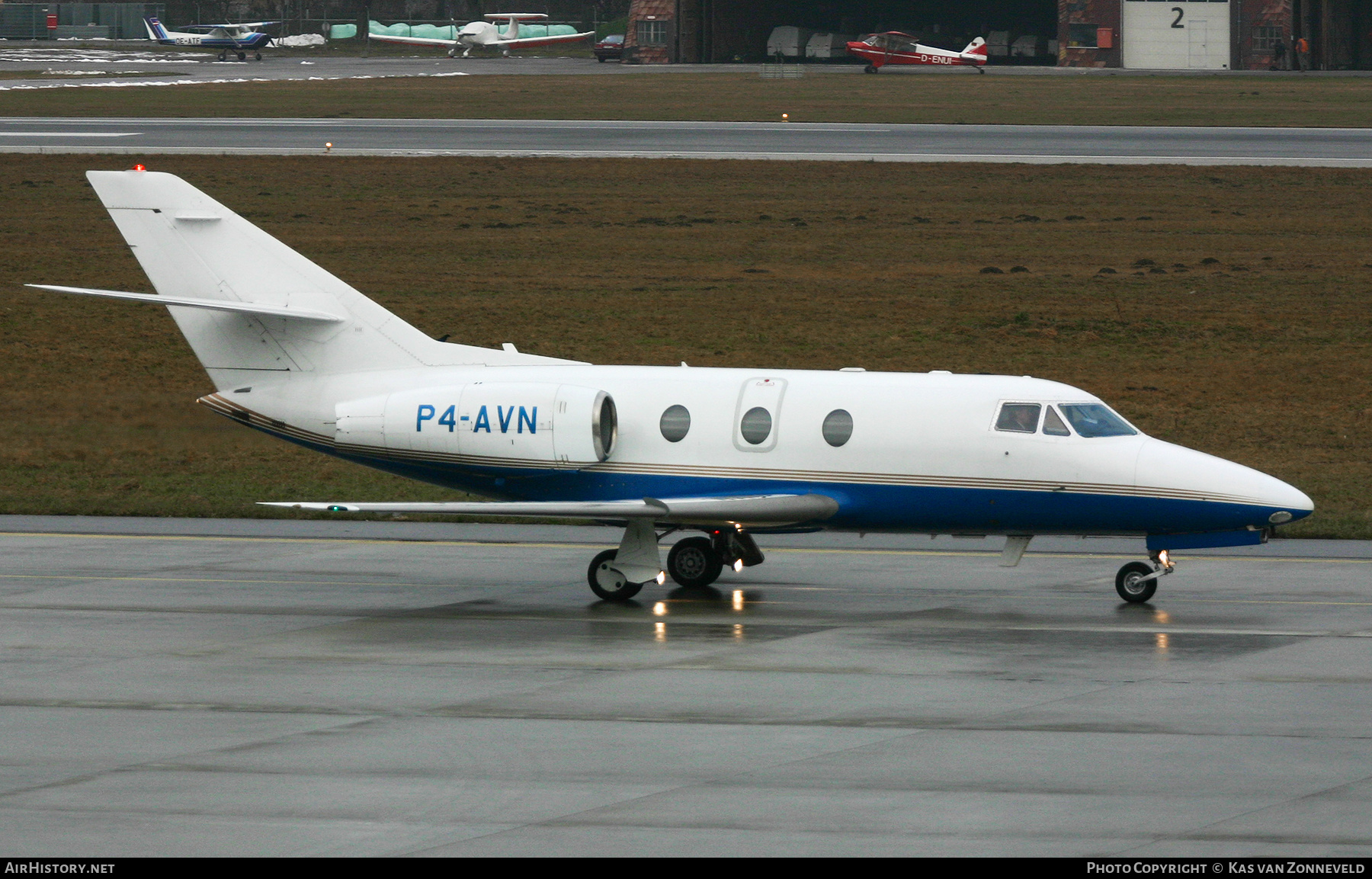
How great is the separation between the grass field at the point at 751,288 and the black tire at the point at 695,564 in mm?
6660

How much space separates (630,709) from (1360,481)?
1945cm

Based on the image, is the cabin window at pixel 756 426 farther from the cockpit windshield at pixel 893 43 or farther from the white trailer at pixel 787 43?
the white trailer at pixel 787 43

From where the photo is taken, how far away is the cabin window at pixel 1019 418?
74.6 feet

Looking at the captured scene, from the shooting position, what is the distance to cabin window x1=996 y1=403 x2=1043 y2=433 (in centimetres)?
2273

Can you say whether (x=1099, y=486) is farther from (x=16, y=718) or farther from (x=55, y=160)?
(x=55, y=160)

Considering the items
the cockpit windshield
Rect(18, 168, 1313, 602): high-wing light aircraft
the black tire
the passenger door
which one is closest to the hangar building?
the cockpit windshield

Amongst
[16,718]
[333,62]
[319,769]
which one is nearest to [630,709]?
[319,769]

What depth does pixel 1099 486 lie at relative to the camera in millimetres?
22359

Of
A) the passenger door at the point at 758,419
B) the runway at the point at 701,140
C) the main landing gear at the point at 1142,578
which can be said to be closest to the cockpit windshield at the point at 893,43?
the runway at the point at 701,140

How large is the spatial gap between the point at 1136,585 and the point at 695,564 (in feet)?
18.8

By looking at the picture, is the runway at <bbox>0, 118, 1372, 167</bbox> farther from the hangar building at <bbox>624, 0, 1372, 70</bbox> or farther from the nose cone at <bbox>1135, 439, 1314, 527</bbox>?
the nose cone at <bbox>1135, 439, 1314, 527</bbox>

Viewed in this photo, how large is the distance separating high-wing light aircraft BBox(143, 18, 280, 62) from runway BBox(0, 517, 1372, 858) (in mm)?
123625

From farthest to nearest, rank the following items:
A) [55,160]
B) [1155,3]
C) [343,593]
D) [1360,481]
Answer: [1155,3]
[55,160]
[1360,481]
[343,593]

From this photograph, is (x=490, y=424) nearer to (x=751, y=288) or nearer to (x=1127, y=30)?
(x=751, y=288)
